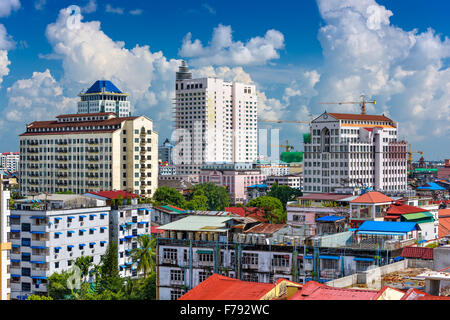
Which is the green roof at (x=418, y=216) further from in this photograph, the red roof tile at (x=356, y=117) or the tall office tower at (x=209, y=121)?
the tall office tower at (x=209, y=121)

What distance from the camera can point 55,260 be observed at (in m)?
43.9

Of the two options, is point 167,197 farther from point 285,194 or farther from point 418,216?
point 418,216

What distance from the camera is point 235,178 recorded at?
5576 inches

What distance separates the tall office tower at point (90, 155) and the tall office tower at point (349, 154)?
84.5 ft

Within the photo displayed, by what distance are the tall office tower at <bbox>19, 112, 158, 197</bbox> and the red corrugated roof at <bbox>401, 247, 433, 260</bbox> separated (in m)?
68.4

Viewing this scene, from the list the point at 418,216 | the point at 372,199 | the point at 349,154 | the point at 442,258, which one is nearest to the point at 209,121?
the point at 349,154

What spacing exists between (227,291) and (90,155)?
8512cm

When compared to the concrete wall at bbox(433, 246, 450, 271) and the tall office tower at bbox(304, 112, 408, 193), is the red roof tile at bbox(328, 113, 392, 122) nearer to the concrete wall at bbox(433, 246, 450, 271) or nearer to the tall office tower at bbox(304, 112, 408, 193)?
the tall office tower at bbox(304, 112, 408, 193)

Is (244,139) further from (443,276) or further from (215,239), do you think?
(443,276)

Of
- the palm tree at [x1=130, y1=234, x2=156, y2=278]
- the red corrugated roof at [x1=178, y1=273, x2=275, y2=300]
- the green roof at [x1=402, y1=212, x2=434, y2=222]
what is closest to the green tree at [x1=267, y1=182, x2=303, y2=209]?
the palm tree at [x1=130, y1=234, x2=156, y2=278]

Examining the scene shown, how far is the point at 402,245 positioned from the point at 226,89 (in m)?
152

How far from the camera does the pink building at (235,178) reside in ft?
464

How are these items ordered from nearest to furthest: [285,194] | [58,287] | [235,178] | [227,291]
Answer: [227,291] < [58,287] < [285,194] < [235,178]

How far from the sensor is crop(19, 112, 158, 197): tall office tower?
95.4 meters
